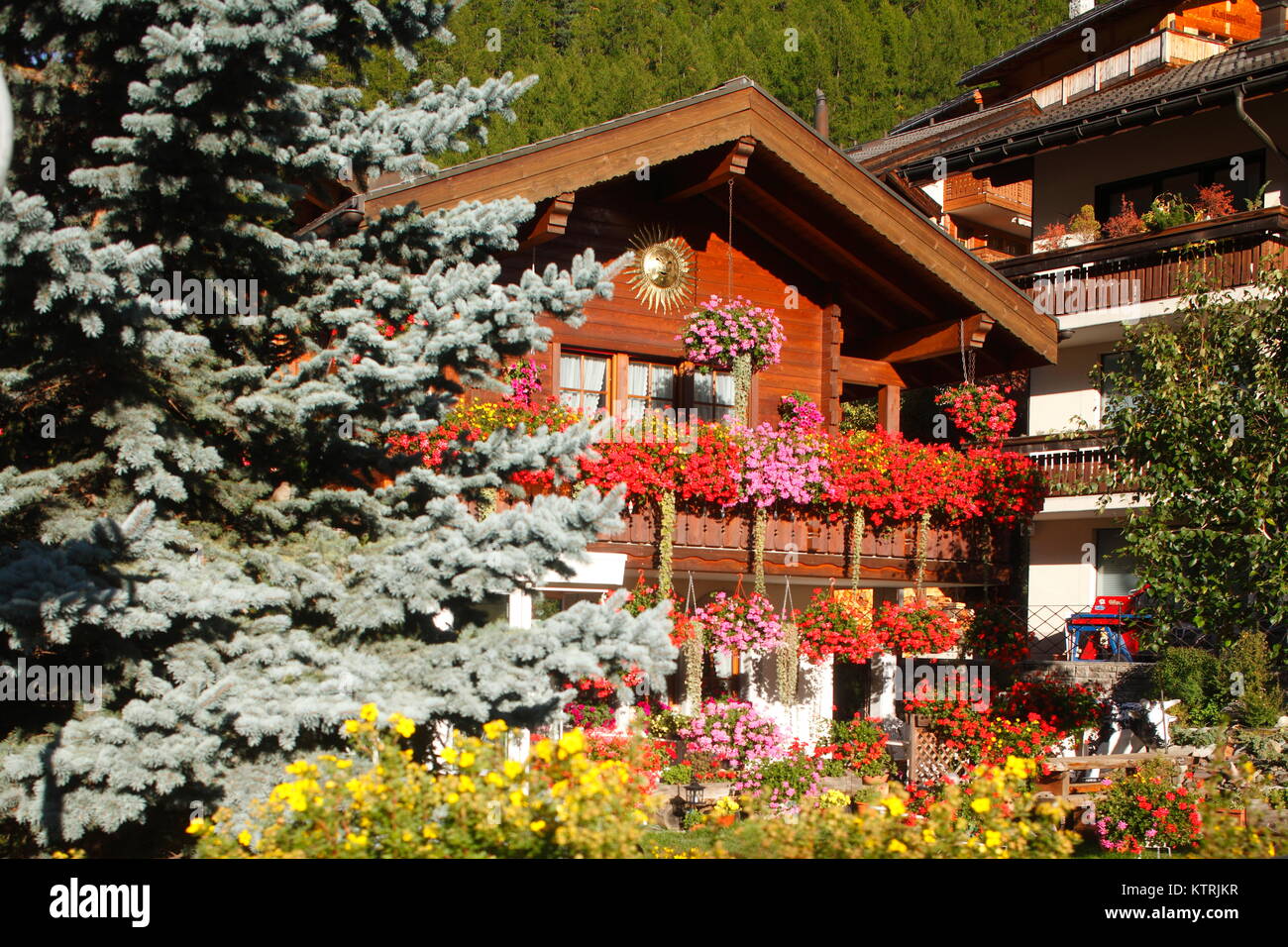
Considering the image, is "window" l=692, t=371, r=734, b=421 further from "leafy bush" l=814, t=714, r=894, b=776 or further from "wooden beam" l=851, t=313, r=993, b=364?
"leafy bush" l=814, t=714, r=894, b=776

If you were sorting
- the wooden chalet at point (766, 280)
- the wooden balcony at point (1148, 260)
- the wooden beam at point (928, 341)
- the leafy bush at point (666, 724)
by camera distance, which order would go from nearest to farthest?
the wooden chalet at point (766, 280)
the leafy bush at point (666, 724)
the wooden beam at point (928, 341)
the wooden balcony at point (1148, 260)

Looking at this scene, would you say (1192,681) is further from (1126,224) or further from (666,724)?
(1126,224)

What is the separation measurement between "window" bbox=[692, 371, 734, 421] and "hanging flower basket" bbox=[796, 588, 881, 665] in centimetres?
283

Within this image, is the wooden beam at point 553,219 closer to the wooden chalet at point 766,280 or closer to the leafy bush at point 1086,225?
the wooden chalet at point 766,280

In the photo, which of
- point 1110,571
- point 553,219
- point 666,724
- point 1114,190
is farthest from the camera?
point 1114,190

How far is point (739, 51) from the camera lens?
4322 cm

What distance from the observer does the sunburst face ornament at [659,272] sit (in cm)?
1566

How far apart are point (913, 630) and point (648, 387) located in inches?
168

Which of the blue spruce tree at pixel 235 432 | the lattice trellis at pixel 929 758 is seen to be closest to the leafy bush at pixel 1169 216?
the lattice trellis at pixel 929 758

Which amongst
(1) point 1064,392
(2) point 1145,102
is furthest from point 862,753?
(2) point 1145,102

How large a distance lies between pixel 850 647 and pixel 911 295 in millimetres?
4962

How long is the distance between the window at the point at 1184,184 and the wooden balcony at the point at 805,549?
33.9ft

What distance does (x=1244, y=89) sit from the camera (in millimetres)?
20766

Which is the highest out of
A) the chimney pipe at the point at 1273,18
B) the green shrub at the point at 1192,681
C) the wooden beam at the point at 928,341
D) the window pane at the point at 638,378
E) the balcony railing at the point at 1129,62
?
the balcony railing at the point at 1129,62
